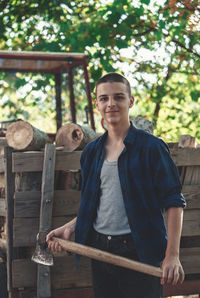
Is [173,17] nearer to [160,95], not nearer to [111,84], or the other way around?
[160,95]

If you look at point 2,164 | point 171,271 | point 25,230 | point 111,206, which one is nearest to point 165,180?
point 111,206

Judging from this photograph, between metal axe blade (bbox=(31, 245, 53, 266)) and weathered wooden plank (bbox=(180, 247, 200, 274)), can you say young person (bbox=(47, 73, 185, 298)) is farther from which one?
weathered wooden plank (bbox=(180, 247, 200, 274))

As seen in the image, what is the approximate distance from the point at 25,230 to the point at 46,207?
25 cm

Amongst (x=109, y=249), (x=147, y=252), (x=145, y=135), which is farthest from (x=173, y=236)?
(x=145, y=135)

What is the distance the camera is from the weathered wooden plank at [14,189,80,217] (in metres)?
3.67

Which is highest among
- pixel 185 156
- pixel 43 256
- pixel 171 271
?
pixel 185 156

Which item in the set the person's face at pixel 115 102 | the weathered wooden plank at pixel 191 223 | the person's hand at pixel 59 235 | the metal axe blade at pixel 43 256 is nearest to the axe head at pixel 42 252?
the metal axe blade at pixel 43 256

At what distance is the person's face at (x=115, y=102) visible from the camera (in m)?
2.61

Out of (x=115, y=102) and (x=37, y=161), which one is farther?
(x=37, y=161)

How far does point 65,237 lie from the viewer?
285cm

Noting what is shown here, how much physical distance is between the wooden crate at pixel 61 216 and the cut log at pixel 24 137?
0.20 m

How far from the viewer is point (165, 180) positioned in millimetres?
2432

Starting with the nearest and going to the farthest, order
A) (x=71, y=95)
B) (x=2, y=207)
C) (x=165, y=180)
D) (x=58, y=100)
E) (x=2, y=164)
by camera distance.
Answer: (x=165, y=180), (x=2, y=164), (x=2, y=207), (x=71, y=95), (x=58, y=100)

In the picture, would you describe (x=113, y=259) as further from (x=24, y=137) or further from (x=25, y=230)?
(x=24, y=137)
